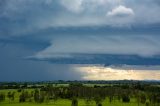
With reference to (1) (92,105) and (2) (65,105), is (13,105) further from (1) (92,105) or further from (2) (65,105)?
(1) (92,105)

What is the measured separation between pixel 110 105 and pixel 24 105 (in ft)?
154

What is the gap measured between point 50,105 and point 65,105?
890 cm

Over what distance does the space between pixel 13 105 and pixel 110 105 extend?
53.0 m

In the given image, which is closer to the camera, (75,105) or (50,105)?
(75,105)

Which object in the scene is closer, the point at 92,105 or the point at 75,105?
the point at 75,105

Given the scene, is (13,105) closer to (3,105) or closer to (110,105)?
(3,105)

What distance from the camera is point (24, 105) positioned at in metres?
190

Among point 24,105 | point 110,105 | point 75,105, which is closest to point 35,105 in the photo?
point 24,105

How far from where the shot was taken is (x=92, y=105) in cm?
19875

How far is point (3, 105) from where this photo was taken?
7672 inches

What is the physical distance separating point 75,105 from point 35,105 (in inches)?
979

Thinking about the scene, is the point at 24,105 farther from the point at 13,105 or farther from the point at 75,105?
the point at 75,105

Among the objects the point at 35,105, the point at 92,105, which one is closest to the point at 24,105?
the point at 35,105

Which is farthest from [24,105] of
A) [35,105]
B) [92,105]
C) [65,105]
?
[92,105]
